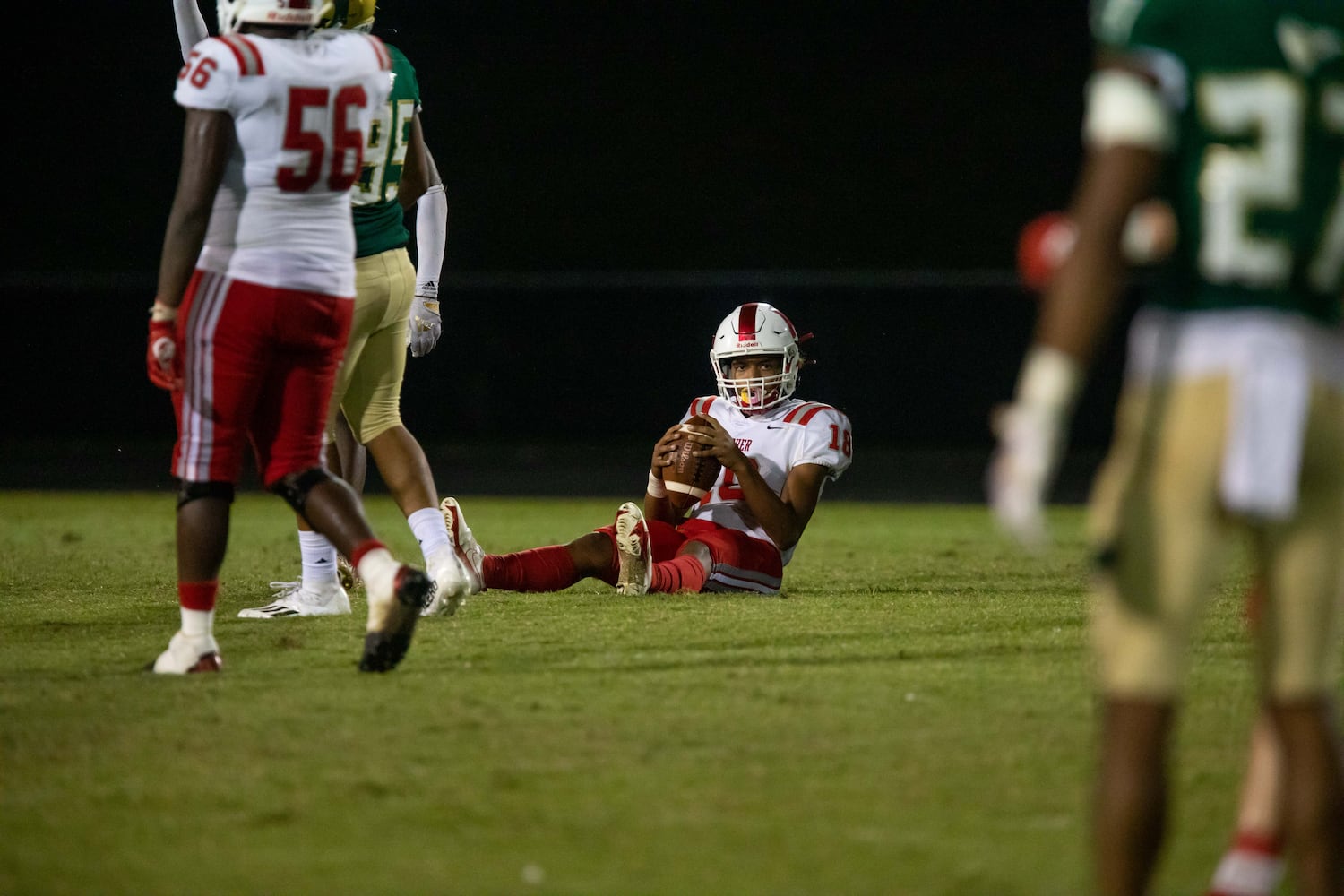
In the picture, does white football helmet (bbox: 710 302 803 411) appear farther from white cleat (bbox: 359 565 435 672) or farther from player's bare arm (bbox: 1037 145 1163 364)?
player's bare arm (bbox: 1037 145 1163 364)

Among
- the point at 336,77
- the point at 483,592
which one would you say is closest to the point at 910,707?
A: the point at 336,77

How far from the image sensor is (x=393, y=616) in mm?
3773

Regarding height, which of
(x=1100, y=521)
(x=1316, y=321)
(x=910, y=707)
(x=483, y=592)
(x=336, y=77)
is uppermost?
(x=336, y=77)

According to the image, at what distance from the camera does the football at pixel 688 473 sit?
559cm

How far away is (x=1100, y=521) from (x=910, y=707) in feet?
5.34

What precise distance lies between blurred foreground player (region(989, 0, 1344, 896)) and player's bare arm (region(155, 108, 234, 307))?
2314 mm

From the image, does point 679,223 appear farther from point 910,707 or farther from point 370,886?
point 370,886

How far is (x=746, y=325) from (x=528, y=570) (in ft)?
4.02

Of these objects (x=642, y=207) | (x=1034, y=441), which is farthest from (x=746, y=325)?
(x=642, y=207)

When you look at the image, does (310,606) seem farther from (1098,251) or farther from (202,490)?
(1098,251)

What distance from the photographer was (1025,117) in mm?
17453

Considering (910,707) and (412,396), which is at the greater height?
(910,707)

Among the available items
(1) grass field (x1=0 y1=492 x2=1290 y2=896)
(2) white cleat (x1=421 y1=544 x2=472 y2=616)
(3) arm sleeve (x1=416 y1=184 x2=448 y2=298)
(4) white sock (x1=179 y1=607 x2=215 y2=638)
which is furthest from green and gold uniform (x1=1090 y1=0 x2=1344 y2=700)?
(3) arm sleeve (x1=416 y1=184 x2=448 y2=298)

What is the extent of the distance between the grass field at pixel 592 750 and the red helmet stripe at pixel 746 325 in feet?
3.26
